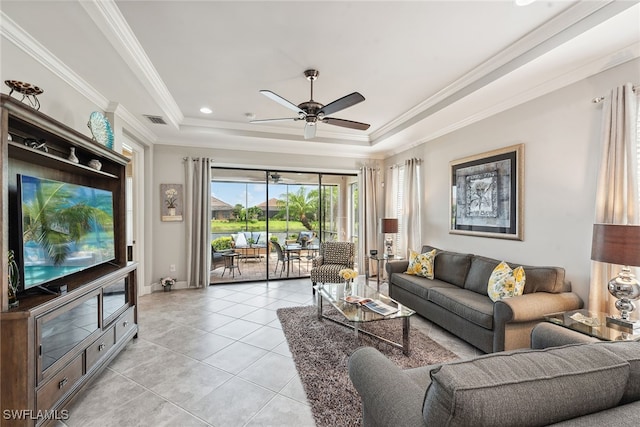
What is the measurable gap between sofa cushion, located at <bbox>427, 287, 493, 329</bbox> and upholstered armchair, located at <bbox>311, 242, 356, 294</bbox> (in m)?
1.69

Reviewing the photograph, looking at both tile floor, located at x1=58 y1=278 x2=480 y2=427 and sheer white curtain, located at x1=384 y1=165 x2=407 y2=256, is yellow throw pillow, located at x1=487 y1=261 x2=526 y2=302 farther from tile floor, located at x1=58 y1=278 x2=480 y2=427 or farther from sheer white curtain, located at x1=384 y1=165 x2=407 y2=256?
sheer white curtain, located at x1=384 y1=165 x2=407 y2=256

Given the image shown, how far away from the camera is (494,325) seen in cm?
256

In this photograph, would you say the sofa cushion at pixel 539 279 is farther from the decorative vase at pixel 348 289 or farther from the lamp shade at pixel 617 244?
the decorative vase at pixel 348 289

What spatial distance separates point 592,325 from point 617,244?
24.8 inches

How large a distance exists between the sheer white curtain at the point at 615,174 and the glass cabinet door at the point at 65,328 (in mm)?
4106

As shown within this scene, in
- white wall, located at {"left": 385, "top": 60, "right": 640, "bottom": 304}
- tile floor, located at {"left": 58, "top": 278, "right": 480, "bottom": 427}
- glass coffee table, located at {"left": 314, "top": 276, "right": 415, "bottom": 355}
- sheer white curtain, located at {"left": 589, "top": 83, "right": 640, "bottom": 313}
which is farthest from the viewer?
glass coffee table, located at {"left": 314, "top": 276, "right": 415, "bottom": 355}

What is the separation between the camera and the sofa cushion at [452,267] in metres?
3.61

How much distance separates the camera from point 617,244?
2006 millimetres

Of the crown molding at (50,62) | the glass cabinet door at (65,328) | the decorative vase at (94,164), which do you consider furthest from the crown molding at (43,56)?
the glass cabinet door at (65,328)

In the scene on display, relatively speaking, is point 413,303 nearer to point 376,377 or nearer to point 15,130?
point 376,377

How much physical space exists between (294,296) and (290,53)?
3.52 metres

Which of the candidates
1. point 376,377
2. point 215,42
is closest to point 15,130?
point 215,42

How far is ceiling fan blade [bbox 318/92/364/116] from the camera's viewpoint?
2511mm

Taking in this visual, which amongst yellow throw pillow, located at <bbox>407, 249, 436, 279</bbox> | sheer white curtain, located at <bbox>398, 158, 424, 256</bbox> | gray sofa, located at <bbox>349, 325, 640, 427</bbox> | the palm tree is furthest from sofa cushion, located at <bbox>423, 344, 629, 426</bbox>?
sheer white curtain, located at <bbox>398, 158, 424, 256</bbox>
